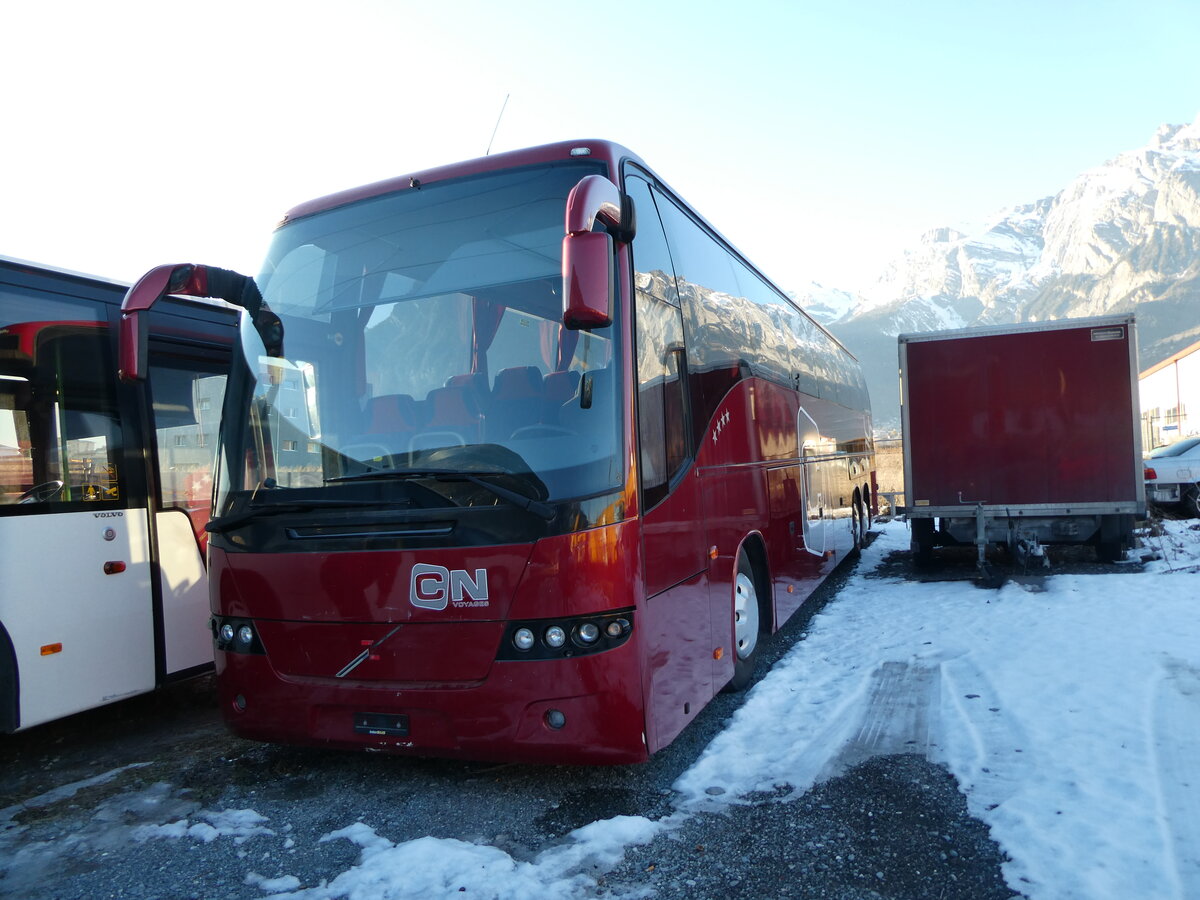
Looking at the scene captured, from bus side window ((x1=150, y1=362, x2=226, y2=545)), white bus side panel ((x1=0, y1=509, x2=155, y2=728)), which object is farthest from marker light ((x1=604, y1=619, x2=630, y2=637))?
white bus side panel ((x1=0, y1=509, x2=155, y2=728))

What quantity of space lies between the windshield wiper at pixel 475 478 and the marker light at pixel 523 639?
52cm

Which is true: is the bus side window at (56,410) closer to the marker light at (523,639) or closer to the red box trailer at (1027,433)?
the marker light at (523,639)

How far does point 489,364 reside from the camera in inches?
161

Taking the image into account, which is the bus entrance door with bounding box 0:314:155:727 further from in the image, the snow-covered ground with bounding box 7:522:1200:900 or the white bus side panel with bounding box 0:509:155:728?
the snow-covered ground with bounding box 7:522:1200:900

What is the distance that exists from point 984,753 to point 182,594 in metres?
5.01

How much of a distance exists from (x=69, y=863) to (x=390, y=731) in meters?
1.42

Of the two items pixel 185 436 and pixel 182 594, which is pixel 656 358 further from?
pixel 182 594

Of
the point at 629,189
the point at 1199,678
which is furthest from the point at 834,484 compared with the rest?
the point at 629,189

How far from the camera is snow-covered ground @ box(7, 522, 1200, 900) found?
3.30 m

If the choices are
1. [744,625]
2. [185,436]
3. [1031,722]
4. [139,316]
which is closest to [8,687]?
[185,436]

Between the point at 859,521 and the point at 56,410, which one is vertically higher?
the point at 56,410

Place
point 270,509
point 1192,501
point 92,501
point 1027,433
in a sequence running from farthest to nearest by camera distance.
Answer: point 1192,501 < point 1027,433 < point 92,501 < point 270,509

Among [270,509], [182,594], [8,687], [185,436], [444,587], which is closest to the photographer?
[444,587]

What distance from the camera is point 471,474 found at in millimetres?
3832
